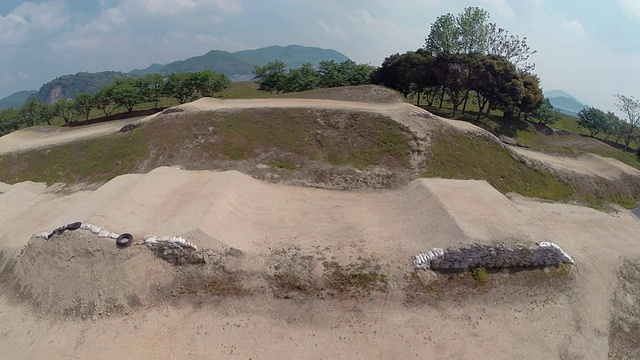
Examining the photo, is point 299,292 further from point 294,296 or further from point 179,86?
point 179,86

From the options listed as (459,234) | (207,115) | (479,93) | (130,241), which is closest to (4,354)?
(130,241)

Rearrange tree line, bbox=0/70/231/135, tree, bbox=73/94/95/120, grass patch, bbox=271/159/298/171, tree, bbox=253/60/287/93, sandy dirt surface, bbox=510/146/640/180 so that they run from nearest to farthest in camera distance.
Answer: grass patch, bbox=271/159/298/171
sandy dirt surface, bbox=510/146/640/180
tree line, bbox=0/70/231/135
tree, bbox=73/94/95/120
tree, bbox=253/60/287/93

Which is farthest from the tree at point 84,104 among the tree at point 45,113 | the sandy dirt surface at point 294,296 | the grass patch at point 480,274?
the grass patch at point 480,274

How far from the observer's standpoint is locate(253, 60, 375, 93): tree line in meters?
64.4

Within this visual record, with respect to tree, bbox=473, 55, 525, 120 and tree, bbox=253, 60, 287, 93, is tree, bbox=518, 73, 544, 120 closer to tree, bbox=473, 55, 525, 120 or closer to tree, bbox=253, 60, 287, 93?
tree, bbox=473, 55, 525, 120

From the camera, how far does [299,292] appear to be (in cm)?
1981

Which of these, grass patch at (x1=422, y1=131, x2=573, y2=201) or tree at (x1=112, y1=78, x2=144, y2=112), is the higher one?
tree at (x1=112, y1=78, x2=144, y2=112)

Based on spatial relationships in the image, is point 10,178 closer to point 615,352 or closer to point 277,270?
point 277,270

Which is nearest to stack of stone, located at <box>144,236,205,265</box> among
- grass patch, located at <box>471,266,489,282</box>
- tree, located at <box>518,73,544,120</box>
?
grass patch, located at <box>471,266,489,282</box>

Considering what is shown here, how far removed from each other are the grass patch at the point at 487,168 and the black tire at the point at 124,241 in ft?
73.4

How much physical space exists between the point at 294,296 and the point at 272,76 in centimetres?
5464

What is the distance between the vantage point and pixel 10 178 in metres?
38.4

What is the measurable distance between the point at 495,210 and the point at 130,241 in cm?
2248

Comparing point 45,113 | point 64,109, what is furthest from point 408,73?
point 45,113
